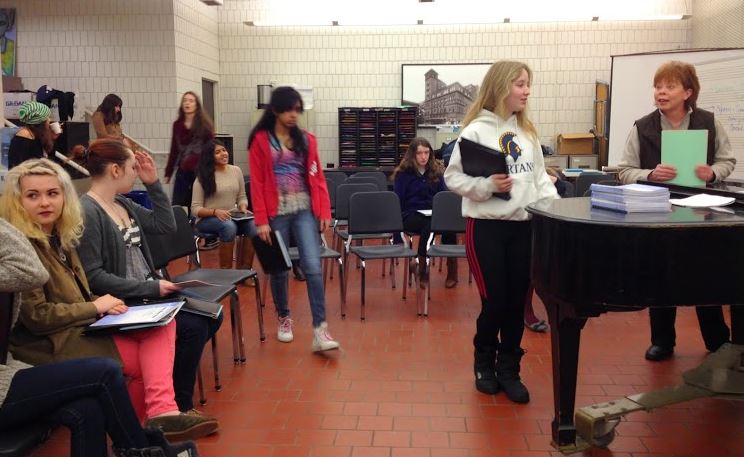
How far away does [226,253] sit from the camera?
5.90 meters

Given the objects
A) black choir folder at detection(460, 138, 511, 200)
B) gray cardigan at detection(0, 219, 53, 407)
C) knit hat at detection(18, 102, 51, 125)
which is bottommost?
gray cardigan at detection(0, 219, 53, 407)

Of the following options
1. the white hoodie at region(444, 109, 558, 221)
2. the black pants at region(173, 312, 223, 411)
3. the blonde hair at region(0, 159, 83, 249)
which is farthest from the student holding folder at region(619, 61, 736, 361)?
the blonde hair at region(0, 159, 83, 249)

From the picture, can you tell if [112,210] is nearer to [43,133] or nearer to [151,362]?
[151,362]

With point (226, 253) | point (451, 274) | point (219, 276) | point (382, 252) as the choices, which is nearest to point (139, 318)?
point (219, 276)

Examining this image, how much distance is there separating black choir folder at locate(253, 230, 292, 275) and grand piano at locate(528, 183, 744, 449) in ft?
6.59

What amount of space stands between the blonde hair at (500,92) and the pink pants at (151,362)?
178 centimetres

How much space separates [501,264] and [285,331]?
182cm

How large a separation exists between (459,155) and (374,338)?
171 cm

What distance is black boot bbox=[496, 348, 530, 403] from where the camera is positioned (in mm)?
3484

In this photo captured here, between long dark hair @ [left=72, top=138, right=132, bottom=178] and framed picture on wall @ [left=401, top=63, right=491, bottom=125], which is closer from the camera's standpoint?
long dark hair @ [left=72, top=138, right=132, bottom=178]

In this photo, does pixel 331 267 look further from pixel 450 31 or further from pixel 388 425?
pixel 450 31

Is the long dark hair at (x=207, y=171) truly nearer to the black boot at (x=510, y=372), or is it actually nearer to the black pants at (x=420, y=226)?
the black pants at (x=420, y=226)

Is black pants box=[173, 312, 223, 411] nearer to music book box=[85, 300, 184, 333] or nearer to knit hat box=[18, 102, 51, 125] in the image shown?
music book box=[85, 300, 184, 333]

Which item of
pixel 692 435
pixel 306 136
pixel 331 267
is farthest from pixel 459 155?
pixel 331 267
